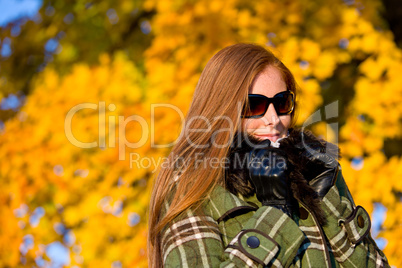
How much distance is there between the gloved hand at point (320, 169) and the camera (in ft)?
6.60

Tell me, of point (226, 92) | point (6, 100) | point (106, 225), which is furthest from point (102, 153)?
point (226, 92)

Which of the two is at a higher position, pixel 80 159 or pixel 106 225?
pixel 80 159

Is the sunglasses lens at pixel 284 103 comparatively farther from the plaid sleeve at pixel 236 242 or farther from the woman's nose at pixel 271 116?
the plaid sleeve at pixel 236 242

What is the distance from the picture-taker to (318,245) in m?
1.87

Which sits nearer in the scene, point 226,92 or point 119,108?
point 226,92

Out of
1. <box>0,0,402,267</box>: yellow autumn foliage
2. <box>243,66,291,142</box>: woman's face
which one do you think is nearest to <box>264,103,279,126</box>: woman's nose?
<box>243,66,291,142</box>: woman's face

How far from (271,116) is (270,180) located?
36 cm

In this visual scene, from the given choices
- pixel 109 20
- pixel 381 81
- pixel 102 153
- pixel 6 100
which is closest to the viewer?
pixel 381 81

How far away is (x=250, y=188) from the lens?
6.24 ft

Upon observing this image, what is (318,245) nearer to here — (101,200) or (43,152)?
(101,200)

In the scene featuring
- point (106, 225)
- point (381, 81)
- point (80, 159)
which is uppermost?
point (381, 81)

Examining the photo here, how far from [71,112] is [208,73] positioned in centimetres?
316

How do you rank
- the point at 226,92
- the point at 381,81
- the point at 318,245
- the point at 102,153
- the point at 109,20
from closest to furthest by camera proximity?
A: the point at 318,245 < the point at 226,92 < the point at 381,81 < the point at 102,153 < the point at 109,20

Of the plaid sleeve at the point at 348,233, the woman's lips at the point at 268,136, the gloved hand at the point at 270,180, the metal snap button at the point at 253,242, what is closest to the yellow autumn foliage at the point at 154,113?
the plaid sleeve at the point at 348,233
